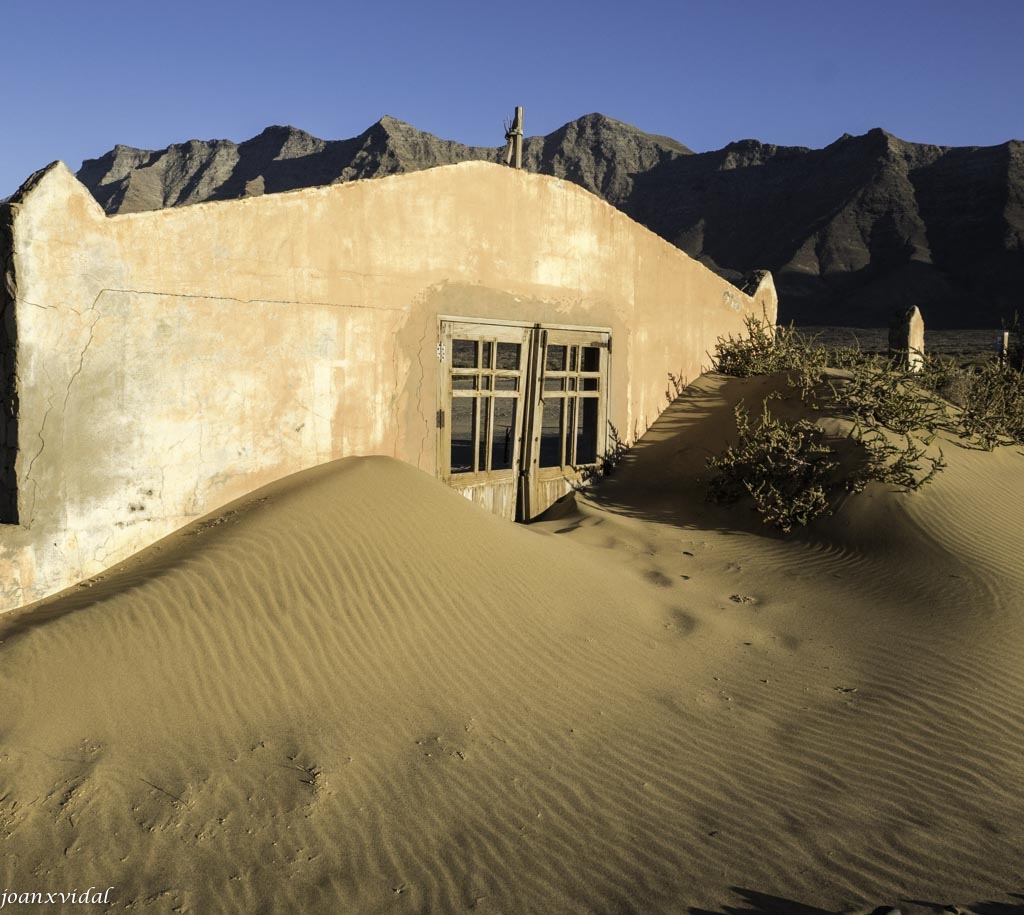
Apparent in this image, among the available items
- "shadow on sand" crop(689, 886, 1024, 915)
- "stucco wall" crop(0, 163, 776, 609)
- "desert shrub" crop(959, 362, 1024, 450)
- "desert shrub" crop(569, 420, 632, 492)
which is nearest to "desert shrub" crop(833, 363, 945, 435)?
"desert shrub" crop(959, 362, 1024, 450)

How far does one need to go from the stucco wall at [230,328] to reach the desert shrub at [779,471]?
252 centimetres

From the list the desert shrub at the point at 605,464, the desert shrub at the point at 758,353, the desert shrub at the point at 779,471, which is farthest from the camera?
the desert shrub at the point at 758,353

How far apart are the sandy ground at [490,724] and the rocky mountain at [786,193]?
33.3 metres

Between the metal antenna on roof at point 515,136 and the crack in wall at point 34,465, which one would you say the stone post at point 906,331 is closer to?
the metal antenna on roof at point 515,136

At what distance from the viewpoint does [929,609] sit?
21.3 feet

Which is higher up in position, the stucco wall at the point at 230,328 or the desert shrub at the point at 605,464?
the stucco wall at the point at 230,328

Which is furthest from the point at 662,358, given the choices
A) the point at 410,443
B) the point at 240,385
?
the point at 240,385

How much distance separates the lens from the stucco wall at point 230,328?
17.1 feet

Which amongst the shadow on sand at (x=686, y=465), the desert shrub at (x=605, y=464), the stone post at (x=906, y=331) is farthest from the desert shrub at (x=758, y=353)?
the stone post at (x=906, y=331)

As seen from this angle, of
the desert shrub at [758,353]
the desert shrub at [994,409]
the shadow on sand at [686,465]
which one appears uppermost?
the desert shrub at [758,353]

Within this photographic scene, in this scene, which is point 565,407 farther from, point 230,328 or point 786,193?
point 786,193

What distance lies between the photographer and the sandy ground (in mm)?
3295

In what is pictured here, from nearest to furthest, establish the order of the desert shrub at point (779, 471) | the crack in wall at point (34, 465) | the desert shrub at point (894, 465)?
the crack in wall at point (34, 465), the desert shrub at point (894, 465), the desert shrub at point (779, 471)

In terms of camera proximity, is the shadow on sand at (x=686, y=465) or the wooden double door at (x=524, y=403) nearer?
the wooden double door at (x=524, y=403)
